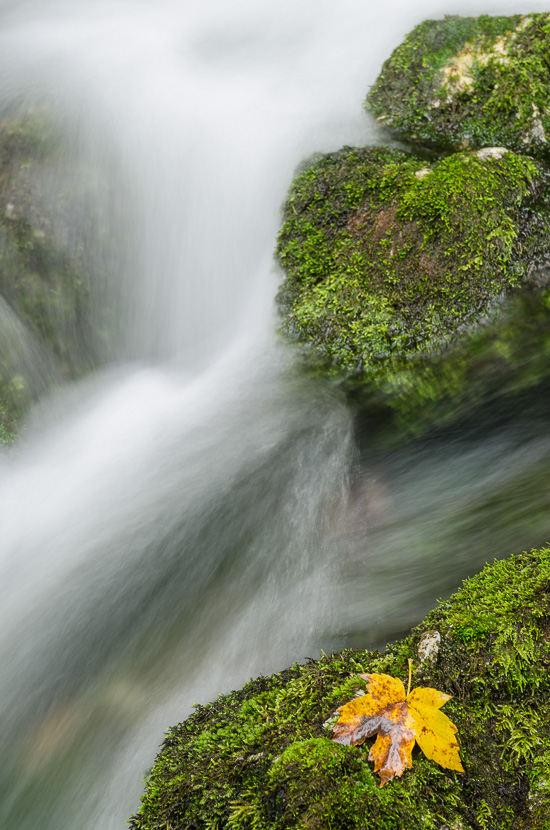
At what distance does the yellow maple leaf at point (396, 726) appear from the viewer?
1829 millimetres

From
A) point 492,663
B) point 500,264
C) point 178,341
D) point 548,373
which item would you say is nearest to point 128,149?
point 178,341

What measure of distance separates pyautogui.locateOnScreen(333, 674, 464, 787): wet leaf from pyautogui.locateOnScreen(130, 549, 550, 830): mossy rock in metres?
0.04

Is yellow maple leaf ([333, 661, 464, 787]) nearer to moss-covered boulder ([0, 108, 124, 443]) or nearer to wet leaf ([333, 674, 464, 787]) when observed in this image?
wet leaf ([333, 674, 464, 787])

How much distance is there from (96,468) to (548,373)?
3587 mm

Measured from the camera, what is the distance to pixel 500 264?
14.2 feet

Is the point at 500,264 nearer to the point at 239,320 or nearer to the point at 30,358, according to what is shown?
the point at 239,320

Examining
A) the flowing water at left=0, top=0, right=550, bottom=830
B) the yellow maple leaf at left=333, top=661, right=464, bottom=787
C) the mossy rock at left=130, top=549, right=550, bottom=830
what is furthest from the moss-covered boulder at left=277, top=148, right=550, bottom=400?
the yellow maple leaf at left=333, top=661, right=464, bottom=787

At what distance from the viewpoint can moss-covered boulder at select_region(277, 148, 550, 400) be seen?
4266 mm

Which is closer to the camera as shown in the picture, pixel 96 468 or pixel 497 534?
pixel 497 534

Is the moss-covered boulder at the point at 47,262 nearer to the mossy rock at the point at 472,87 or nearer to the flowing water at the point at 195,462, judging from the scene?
the flowing water at the point at 195,462

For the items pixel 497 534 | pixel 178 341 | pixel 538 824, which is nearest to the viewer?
pixel 538 824

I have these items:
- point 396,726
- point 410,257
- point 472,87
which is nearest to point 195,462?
point 410,257

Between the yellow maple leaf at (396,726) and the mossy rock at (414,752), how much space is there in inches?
1.5

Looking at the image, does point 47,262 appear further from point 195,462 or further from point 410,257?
point 410,257
